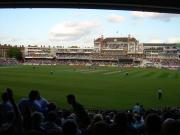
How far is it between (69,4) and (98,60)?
143 metres

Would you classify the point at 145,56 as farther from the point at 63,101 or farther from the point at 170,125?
the point at 170,125

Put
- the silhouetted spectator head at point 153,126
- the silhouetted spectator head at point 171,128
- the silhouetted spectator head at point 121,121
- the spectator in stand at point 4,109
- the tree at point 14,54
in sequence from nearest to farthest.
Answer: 1. the silhouetted spectator head at point 171,128
2. the silhouetted spectator head at point 153,126
3. the silhouetted spectator head at point 121,121
4. the spectator in stand at point 4,109
5. the tree at point 14,54

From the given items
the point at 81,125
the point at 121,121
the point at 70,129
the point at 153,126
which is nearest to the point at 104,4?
the point at 81,125

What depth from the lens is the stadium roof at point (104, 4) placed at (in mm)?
10602

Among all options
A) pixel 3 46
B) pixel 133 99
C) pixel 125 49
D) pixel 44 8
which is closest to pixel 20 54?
pixel 3 46

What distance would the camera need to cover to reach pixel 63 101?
21172 mm

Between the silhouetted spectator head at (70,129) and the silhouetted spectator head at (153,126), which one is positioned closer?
the silhouetted spectator head at (153,126)

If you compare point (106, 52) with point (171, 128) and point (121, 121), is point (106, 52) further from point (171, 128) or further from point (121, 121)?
point (171, 128)

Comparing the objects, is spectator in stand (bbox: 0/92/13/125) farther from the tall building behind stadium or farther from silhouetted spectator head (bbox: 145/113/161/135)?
the tall building behind stadium

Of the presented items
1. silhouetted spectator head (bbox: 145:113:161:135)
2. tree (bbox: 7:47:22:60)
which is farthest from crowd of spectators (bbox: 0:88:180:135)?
tree (bbox: 7:47:22:60)

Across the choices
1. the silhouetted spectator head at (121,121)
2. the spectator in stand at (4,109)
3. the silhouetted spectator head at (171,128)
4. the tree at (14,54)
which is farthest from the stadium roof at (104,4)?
the tree at (14,54)

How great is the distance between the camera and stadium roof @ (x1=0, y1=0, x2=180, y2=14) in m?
10.6

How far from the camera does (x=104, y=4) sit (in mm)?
11070

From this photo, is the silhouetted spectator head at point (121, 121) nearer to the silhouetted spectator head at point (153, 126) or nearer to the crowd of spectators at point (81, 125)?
the crowd of spectators at point (81, 125)
